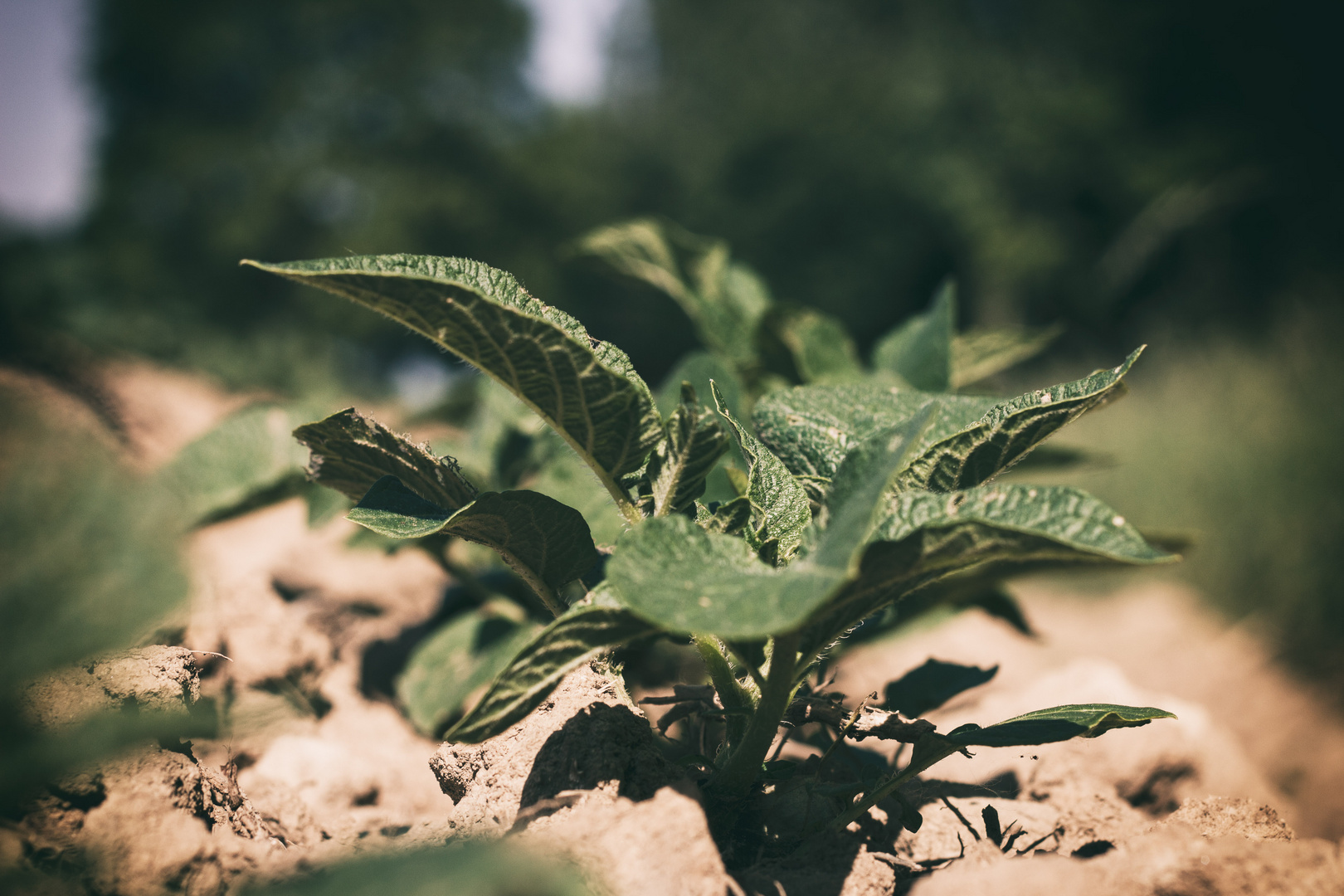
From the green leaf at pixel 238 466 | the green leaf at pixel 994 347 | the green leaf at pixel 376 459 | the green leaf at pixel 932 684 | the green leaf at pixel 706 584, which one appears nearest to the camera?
the green leaf at pixel 706 584

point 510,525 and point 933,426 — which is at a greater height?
point 933,426

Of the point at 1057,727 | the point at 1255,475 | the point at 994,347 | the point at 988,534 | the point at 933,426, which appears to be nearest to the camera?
the point at 988,534

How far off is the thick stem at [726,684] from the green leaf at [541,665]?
0.37 ft

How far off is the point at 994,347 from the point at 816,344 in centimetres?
38

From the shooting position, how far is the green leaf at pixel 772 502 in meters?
0.66

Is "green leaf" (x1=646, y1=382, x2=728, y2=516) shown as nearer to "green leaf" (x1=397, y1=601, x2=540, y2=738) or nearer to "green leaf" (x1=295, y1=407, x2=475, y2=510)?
"green leaf" (x1=295, y1=407, x2=475, y2=510)

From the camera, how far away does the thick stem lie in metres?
0.63

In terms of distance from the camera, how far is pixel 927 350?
3.84 ft

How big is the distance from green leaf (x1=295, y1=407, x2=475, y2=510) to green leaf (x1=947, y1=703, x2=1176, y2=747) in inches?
18.9

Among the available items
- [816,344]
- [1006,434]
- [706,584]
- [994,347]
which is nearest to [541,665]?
[706,584]

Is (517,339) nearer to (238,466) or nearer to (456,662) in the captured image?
(456,662)

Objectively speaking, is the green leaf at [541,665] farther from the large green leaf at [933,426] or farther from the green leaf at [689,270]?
the green leaf at [689,270]

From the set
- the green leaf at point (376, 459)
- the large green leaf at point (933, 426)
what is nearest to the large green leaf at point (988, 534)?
the large green leaf at point (933, 426)

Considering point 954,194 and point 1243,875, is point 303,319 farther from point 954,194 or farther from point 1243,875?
point 1243,875
